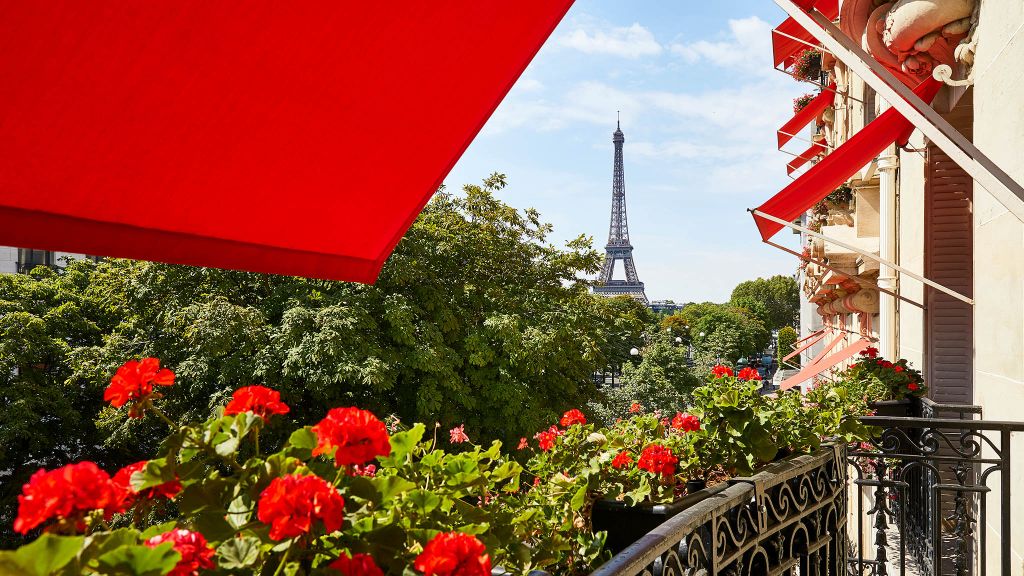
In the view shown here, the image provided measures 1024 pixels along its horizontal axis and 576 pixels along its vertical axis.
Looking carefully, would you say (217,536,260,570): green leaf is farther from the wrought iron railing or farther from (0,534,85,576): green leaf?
the wrought iron railing

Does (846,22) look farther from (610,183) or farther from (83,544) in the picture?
(610,183)

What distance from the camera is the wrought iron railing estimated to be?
2010 millimetres

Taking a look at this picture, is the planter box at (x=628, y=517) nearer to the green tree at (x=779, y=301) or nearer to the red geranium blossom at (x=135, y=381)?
the red geranium blossom at (x=135, y=381)

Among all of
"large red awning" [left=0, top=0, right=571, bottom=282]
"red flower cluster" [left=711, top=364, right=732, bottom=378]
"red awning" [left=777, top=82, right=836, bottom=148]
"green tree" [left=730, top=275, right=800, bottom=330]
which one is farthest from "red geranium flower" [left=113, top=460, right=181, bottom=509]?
"green tree" [left=730, top=275, right=800, bottom=330]

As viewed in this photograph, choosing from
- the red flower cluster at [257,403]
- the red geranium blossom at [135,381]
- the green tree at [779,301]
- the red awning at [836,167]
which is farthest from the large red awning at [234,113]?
the green tree at [779,301]

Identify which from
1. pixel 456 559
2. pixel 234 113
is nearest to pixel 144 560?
pixel 456 559

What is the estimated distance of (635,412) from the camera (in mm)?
4316

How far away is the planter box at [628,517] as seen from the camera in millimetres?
2641

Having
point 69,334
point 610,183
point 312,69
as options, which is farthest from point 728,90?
point 610,183

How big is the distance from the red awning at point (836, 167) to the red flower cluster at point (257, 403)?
666cm

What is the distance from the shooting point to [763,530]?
110 inches

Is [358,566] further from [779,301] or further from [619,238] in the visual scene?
[779,301]

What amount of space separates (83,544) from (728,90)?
A: 1378 centimetres

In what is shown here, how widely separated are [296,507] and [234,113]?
1767 millimetres
